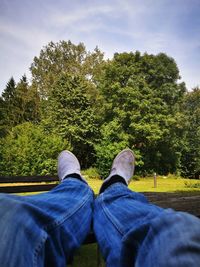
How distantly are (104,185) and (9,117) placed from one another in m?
27.1

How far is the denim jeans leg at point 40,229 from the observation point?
2.60ft

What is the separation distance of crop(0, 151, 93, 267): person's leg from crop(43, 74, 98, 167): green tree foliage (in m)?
18.5

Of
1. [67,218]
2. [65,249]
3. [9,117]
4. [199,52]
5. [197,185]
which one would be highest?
[199,52]

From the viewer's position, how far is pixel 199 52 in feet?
47.0

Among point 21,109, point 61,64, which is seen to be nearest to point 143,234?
point 61,64

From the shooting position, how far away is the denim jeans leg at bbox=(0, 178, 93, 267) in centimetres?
79

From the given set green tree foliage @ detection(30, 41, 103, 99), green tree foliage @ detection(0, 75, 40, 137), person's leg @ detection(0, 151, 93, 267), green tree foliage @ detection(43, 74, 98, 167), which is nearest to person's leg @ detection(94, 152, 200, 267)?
person's leg @ detection(0, 151, 93, 267)

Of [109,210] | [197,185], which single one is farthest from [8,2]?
[197,185]

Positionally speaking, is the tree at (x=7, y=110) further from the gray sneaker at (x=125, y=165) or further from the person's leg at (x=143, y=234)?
the person's leg at (x=143, y=234)

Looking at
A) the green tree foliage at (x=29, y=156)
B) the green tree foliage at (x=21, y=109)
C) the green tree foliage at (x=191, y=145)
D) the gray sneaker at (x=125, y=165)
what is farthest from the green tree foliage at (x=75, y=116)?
the gray sneaker at (x=125, y=165)

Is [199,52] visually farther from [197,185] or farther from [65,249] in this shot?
[65,249]

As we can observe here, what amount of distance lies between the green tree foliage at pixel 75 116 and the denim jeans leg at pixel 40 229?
18.5 metres

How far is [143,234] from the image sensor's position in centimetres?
80

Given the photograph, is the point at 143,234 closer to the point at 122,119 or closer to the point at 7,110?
the point at 122,119
